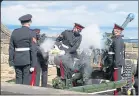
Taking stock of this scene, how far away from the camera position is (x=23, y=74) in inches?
307

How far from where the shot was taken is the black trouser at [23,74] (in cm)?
776

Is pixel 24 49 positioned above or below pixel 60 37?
below

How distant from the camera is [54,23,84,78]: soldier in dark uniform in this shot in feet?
28.6

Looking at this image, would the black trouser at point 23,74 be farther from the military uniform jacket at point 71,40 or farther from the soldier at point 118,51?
the soldier at point 118,51

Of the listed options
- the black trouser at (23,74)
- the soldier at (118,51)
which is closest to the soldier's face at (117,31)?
the soldier at (118,51)

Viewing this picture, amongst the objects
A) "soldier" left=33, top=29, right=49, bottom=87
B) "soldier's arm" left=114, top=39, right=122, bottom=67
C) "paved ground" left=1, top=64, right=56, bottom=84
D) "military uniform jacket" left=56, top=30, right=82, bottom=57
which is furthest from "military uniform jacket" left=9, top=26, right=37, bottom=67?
"paved ground" left=1, top=64, right=56, bottom=84

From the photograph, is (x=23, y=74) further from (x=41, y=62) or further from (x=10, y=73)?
(x=10, y=73)

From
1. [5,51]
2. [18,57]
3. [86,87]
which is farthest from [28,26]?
[5,51]

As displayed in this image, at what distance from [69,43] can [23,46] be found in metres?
1.41

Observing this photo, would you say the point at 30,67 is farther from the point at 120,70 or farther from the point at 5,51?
the point at 5,51

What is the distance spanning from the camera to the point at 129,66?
892 cm

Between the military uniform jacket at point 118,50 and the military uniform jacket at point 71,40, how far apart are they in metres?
0.73

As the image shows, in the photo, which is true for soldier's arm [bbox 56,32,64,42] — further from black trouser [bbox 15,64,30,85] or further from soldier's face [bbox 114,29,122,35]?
black trouser [bbox 15,64,30,85]

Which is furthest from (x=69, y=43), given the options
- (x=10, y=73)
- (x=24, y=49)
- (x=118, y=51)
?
(x=10, y=73)
